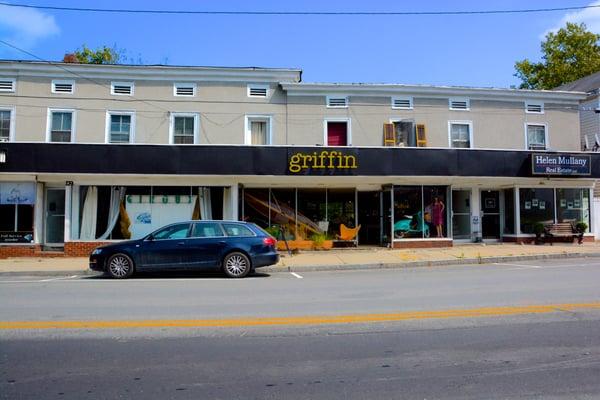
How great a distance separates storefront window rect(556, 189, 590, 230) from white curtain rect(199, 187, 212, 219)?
14310 millimetres

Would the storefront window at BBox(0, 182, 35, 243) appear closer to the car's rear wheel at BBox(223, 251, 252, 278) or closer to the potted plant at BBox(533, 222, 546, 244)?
the car's rear wheel at BBox(223, 251, 252, 278)

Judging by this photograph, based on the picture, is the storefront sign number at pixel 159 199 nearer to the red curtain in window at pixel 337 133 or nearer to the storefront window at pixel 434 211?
the red curtain in window at pixel 337 133

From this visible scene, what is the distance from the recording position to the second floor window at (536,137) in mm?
22812

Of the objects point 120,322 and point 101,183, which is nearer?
point 120,322

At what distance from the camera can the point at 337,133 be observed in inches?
860

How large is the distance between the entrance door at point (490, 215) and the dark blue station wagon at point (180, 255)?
492 inches

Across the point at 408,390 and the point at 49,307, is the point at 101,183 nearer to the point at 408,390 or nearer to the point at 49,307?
the point at 49,307

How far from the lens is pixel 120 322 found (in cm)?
754

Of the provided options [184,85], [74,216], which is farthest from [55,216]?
[184,85]

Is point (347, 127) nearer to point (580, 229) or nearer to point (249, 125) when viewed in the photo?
point (249, 125)

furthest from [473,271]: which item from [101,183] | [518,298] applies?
[101,183]

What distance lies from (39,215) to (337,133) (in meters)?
11.8

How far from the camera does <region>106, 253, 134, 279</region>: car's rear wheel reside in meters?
13.4

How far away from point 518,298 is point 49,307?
26.3 ft
